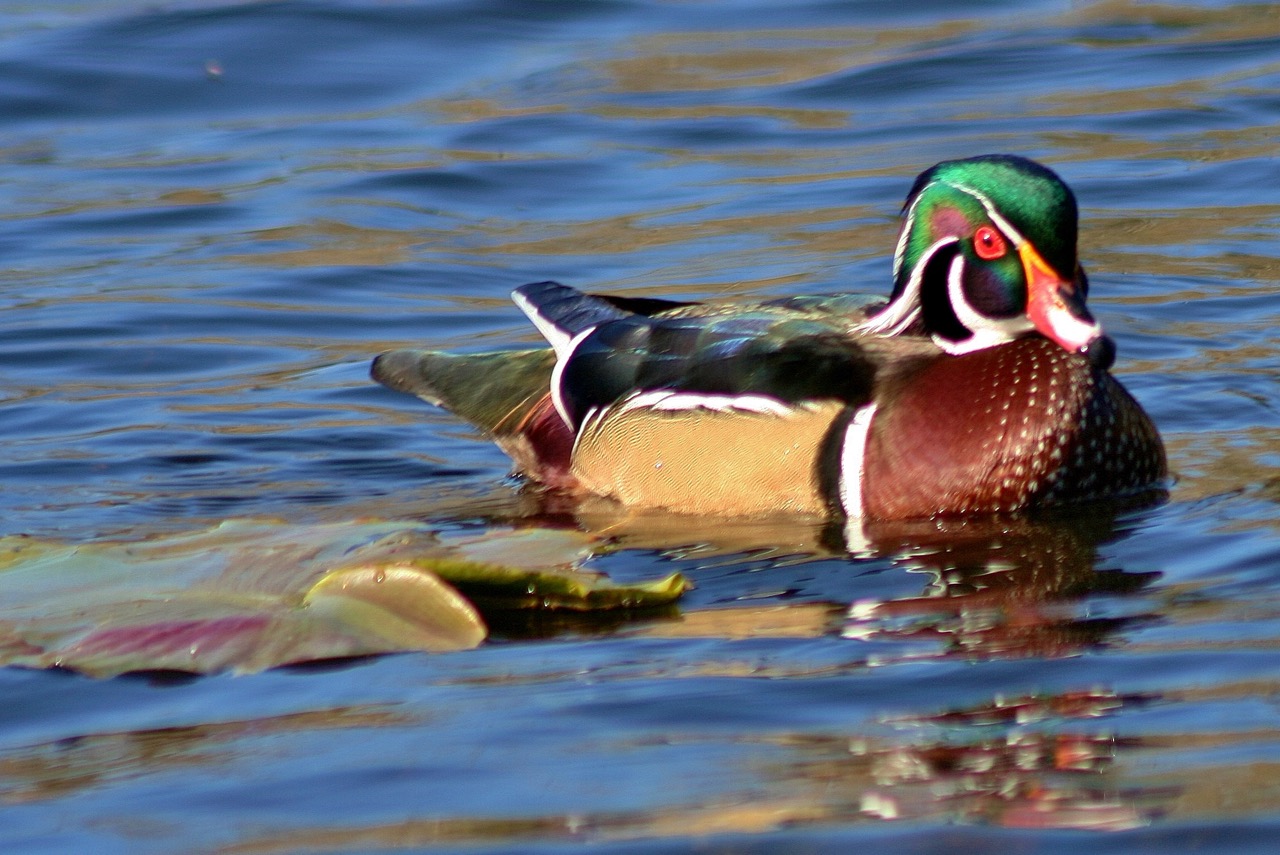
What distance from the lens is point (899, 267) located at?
5.60 meters

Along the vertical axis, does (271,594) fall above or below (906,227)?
below

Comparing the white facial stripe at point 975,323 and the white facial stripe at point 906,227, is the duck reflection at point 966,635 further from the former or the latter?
Result: the white facial stripe at point 906,227

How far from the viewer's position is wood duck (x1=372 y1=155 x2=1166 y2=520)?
17.7 ft

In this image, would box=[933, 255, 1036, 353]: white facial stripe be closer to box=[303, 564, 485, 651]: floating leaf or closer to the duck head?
the duck head

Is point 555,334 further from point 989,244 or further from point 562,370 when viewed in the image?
point 989,244

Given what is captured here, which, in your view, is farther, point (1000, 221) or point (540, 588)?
point (1000, 221)

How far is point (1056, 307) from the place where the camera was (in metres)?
5.34

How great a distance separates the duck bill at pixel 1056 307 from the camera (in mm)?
5281

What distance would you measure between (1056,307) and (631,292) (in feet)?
9.87

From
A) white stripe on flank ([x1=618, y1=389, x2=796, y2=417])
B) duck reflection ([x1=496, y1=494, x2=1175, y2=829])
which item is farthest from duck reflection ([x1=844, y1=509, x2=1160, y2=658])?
white stripe on flank ([x1=618, y1=389, x2=796, y2=417])

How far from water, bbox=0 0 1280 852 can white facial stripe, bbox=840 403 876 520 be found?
14cm

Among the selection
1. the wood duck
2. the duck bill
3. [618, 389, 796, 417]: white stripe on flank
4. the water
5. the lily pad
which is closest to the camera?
the water

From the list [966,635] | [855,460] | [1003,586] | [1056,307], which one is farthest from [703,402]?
[966,635]

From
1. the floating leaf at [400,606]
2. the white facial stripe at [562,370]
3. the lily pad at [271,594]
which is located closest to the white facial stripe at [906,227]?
the white facial stripe at [562,370]
